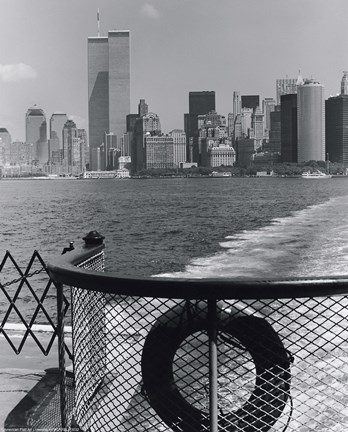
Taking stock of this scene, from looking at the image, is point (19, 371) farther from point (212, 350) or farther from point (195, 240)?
point (195, 240)

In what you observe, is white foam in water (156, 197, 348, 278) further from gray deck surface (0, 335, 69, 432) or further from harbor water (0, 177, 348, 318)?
gray deck surface (0, 335, 69, 432)

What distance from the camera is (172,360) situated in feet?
10.2

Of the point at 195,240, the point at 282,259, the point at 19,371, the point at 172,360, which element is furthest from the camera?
the point at 195,240

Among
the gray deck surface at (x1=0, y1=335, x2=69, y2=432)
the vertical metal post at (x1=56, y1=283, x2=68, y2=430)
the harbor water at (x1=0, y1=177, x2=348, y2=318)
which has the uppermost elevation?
the vertical metal post at (x1=56, y1=283, x2=68, y2=430)

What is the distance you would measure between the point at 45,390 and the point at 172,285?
9.93ft

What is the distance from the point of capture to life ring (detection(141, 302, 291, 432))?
3.00m

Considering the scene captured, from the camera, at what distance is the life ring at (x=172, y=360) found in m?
3.00

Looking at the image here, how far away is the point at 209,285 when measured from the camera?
274cm

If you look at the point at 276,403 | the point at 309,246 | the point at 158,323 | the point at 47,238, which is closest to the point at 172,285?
the point at 158,323

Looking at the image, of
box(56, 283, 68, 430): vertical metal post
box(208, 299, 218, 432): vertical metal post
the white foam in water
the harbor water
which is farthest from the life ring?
the white foam in water

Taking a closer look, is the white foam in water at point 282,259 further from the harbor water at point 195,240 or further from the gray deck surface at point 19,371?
the gray deck surface at point 19,371

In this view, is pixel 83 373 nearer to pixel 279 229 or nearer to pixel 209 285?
pixel 209 285

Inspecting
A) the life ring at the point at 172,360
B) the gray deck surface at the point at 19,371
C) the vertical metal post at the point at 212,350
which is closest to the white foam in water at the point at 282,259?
the gray deck surface at the point at 19,371

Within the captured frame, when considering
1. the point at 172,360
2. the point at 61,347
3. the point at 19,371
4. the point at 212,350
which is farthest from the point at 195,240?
the point at 212,350
